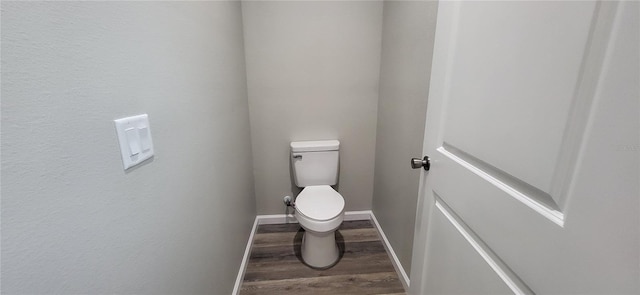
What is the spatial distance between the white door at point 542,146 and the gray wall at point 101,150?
832mm

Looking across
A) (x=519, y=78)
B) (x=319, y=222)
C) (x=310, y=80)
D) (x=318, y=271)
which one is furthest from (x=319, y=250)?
(x=519, y=78)

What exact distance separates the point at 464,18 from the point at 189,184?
994 millimetres

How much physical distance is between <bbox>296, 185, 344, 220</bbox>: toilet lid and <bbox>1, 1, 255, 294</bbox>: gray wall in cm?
63

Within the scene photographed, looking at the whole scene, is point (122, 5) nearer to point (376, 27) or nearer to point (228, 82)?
point (228, 82)

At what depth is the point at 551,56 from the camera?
0.44 meters

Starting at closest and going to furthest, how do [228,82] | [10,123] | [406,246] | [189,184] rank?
[10,123]
[189,184]
[228,82]
[406,246]

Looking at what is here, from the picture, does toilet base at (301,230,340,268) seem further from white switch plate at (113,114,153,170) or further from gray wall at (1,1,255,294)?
white switch plate at (113,114,153,170)

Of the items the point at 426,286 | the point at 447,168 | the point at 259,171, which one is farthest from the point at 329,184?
the point at 447,168

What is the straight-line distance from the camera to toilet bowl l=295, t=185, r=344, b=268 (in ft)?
4.65

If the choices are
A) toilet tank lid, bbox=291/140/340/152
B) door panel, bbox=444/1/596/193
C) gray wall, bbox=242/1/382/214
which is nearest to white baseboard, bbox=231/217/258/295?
gray wall, bbox=242/1/382/214

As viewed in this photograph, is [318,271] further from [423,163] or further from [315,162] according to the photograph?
[423,163]

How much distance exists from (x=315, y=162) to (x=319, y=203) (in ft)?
1.17

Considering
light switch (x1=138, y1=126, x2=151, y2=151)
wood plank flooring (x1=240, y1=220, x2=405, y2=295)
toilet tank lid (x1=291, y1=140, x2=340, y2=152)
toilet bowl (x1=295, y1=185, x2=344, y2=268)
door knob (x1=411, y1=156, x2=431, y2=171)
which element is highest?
light switch (x1=138, y1=126, x2=151, y2=151)

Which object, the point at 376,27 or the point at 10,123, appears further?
the point at 376,27
